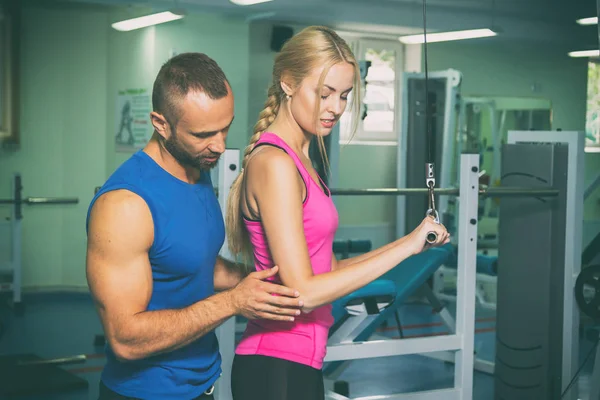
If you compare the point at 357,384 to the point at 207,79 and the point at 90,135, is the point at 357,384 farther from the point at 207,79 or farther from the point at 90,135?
the point at 90,135

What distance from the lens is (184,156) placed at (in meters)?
1.39

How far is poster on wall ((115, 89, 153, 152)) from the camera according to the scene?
21.3ft

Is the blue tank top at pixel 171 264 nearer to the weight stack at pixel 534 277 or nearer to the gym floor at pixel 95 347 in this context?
the weight stack at pixel 534 277

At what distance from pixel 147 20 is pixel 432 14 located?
3063 millimetres

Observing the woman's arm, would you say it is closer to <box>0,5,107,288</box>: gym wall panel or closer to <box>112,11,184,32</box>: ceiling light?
<box>112,11,184,32</box>: ceiling light

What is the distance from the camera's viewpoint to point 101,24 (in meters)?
6.64

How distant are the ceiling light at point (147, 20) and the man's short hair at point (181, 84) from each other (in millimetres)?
5096

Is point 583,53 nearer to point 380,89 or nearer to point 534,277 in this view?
point 380,89

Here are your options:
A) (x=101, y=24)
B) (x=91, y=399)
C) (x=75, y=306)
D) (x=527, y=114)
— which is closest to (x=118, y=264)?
(x=91, y=399)

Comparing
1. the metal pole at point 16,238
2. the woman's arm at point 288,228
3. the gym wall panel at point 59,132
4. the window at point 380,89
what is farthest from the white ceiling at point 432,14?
the woman's arm at point 288,228

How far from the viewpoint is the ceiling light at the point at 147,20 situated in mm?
6277

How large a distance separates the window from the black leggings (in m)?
6.10

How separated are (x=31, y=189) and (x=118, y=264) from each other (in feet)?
18.6

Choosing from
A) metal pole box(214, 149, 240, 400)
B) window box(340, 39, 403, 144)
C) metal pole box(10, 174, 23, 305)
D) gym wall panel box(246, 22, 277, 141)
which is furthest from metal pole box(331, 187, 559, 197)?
window box(340, 39, 403, 144)
